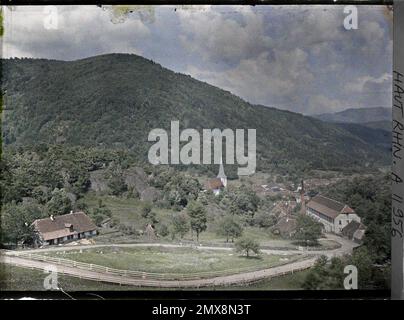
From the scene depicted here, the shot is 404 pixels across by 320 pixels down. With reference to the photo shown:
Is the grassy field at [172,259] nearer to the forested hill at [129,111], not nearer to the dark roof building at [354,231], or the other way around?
→ the dark roof building at [354,231]

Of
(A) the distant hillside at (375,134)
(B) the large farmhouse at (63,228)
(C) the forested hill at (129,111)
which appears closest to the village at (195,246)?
(B) the large farmhouse at (63,228)

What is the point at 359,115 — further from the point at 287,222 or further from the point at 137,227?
the point at 137,227

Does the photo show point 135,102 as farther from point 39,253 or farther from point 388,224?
point 388,224

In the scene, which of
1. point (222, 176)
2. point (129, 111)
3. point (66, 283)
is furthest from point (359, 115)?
point (66, 283)

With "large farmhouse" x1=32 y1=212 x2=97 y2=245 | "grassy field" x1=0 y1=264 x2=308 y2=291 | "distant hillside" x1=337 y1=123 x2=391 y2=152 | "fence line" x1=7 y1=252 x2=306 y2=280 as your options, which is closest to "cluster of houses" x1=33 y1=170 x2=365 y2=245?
"large farmhouse" x1=32 y1=212 x2=97 y2=245

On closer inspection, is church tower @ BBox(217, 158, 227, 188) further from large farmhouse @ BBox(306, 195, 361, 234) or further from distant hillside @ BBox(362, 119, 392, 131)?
distant hillside @ BBox(362, 119, 392, 131)
